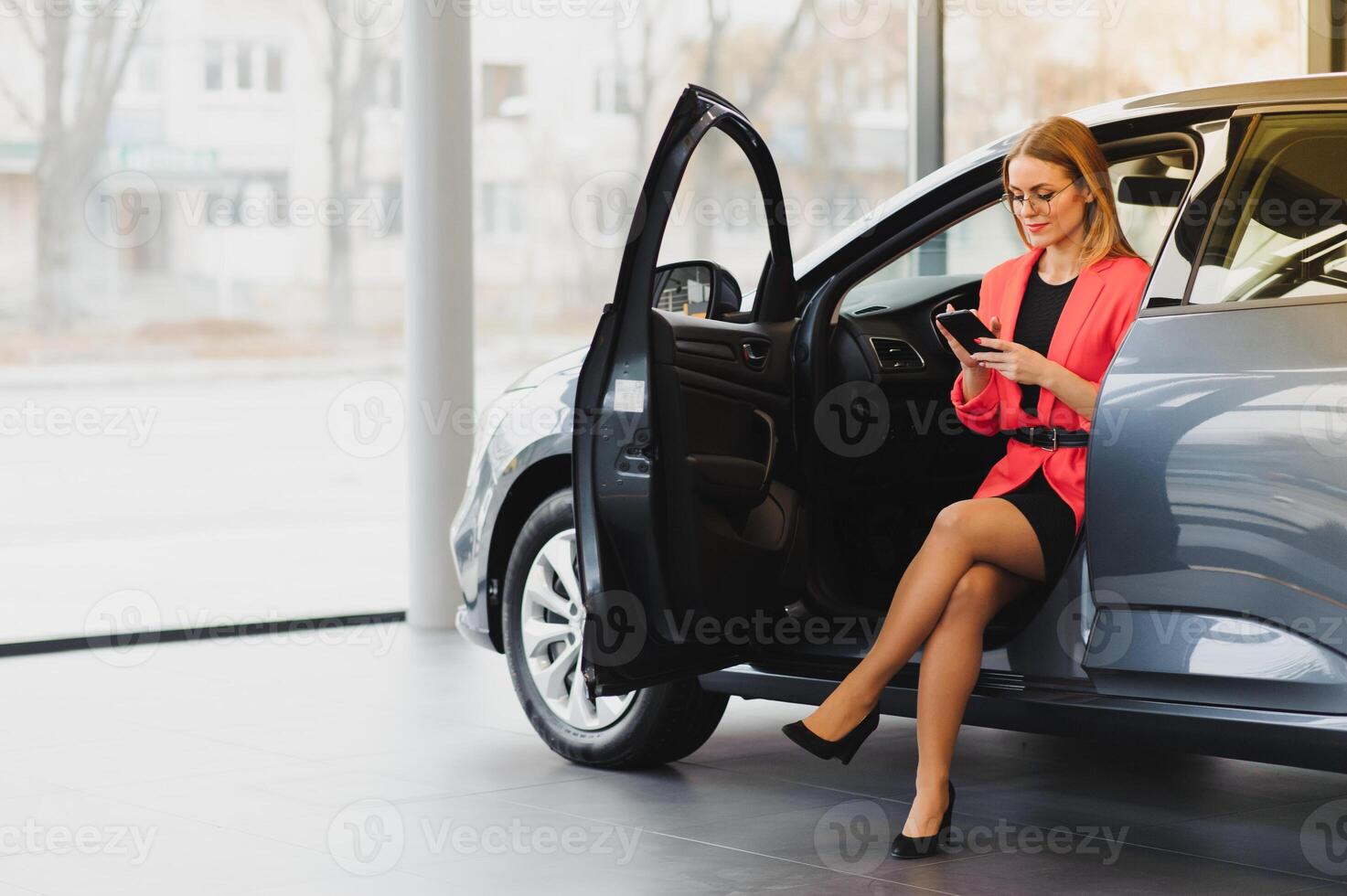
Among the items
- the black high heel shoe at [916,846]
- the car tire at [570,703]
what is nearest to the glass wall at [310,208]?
the car tire at [570,703]

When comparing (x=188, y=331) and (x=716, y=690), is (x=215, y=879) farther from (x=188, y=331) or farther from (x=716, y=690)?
(x=188, y=331)

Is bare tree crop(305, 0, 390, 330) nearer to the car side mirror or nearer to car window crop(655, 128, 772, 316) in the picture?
car window crop(655, 128, 772, 316)

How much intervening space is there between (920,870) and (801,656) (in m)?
0.59

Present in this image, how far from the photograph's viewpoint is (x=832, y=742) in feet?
11.1

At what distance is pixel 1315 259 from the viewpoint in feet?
9.74

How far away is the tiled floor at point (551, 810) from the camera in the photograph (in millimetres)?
3238

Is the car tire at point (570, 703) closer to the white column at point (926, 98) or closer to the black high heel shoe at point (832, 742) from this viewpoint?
the black high heel shoe at point (832, 742)

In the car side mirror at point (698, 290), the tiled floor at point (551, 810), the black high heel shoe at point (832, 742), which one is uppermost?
the car side mirror at point (698, 290)

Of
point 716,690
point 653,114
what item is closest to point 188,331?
point 653,114

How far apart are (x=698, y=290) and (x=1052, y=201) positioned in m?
0.85

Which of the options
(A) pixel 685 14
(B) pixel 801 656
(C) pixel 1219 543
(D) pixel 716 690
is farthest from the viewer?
(A) pixel 685 14

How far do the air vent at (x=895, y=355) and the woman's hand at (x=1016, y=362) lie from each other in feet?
1.50

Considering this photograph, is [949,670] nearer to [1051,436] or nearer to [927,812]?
[927,812]

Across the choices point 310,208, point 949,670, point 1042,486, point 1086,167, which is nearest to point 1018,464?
point 1042,486
